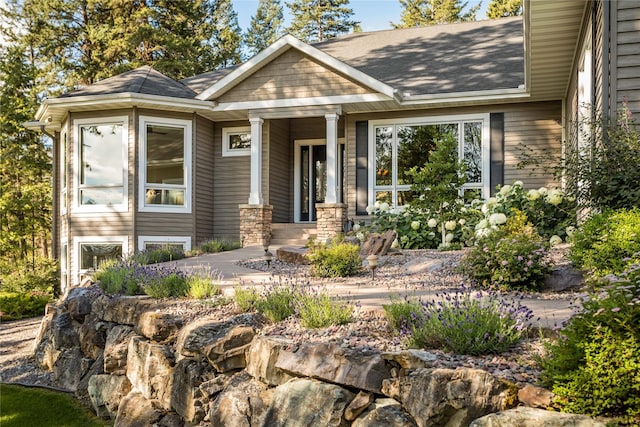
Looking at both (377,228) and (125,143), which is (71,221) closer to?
(125,143)

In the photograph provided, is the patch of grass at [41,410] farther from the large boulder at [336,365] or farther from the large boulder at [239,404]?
the large boulder at [336,365]

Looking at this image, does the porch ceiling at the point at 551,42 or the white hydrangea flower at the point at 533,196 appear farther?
the white hydrangea flower at the point at 533,196

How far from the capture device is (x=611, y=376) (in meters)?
3.06

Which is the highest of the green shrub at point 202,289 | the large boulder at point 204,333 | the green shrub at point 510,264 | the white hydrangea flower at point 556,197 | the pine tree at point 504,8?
the pine tree at point 504,8

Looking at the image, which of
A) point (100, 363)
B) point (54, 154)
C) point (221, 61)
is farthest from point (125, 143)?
point (221, 61)

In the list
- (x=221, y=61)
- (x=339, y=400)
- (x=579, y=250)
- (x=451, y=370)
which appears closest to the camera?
(x=451, y=370)

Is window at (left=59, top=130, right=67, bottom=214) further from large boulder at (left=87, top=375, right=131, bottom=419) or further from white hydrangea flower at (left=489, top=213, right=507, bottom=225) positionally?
white hydrangea flower at (left=489, top=213, right=507, bottom=225)

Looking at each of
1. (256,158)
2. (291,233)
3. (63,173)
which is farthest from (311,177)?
(63,173)

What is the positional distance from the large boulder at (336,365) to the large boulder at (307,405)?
69 mm

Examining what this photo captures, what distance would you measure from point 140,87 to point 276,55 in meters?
2.89

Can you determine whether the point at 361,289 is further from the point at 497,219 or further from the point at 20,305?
the point at 20,305

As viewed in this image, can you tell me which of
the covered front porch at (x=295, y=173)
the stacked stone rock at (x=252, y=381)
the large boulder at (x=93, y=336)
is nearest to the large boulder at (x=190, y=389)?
the stacked stone rock at (x=252, y=381)

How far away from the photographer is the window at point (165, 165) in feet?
41.6

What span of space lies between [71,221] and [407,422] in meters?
11.0
